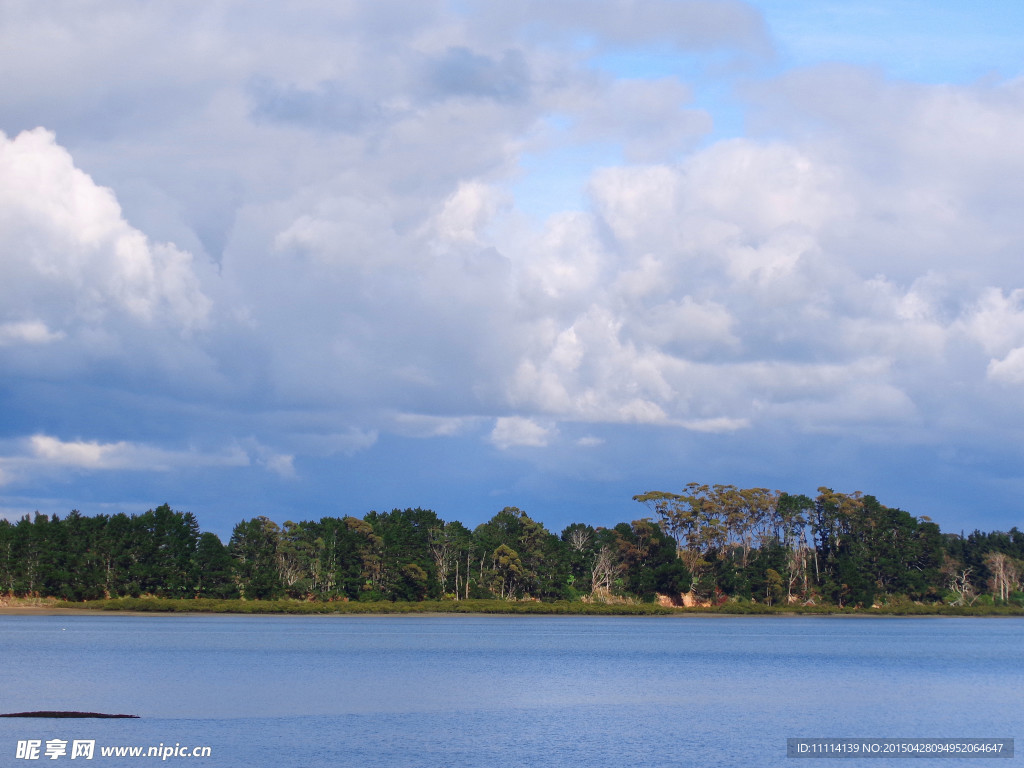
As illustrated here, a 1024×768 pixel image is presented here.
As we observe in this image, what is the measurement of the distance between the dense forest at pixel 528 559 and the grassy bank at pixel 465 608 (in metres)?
1.81

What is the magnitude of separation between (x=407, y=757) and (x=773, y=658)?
51141 mm

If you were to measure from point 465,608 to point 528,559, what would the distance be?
11005mm

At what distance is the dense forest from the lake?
22561 millimetres

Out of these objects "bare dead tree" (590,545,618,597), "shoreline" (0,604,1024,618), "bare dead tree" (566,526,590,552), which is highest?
"bare dead tree" (566,526,590,552)

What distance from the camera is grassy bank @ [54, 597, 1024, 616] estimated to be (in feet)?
407

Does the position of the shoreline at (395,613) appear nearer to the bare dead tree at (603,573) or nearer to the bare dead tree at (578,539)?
the bare dead tree at (603,573)

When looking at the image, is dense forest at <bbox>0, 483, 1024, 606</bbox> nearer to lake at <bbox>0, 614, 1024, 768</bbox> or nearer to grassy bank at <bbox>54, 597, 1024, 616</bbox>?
grassy bank at <bbox>54, 597, 1024, 616</bbox>

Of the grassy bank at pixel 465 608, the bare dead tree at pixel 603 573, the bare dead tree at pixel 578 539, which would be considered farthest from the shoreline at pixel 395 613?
the bare dead tree at pixel 578 539

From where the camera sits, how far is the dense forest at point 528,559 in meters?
126

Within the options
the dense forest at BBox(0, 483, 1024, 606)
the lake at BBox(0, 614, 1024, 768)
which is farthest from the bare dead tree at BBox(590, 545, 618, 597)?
the lake at BBox(0, 614, 1024, 768)

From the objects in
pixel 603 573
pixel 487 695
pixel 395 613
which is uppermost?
pixel 603 573

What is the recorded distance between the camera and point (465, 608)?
427ft

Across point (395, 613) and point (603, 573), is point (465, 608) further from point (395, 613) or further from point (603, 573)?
point (603, 573)

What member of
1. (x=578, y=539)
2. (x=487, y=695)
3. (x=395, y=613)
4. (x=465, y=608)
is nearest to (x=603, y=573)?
(x=578, y=539)
